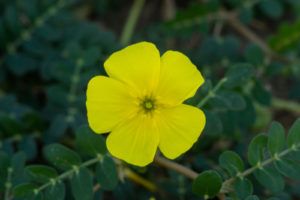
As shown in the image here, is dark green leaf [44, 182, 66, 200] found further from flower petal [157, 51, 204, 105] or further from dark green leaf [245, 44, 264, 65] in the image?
dark green leaf [245, 44, 264, 65]

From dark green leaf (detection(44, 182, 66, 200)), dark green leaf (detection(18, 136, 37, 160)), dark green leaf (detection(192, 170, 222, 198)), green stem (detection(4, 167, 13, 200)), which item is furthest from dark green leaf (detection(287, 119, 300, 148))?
dark green leaf (detection(18, 136, 37, 160))

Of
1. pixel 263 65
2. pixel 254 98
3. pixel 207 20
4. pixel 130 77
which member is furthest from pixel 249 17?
pixel 130 77

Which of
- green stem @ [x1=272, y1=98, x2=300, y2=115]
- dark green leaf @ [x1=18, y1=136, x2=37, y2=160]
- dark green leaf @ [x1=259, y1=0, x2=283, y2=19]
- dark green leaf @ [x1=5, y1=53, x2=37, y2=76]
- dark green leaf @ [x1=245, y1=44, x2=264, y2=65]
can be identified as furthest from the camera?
green stem @ [x1=272, y1=98, x2=300, y2=115]

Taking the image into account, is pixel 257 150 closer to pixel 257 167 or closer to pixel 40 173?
pixel 257 167

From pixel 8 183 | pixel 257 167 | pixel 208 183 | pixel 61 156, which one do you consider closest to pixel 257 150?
pixel 257 167

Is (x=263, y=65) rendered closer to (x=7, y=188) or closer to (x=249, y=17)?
(x=249, y=17)

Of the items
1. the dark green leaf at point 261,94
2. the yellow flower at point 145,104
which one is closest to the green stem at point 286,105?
the dark green leaf at point 261,94

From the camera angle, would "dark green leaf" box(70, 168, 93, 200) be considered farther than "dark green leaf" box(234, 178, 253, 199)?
Yes
